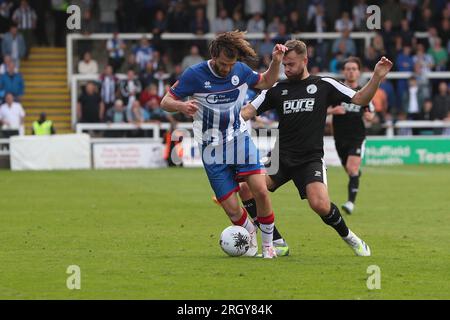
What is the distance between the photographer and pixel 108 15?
34.7 meters

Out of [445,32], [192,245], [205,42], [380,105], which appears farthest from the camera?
[445,32]

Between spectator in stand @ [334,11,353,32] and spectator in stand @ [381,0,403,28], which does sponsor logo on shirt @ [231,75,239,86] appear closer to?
spectator in stand @ [334,11,353,32]

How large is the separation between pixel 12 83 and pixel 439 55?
1364 cm

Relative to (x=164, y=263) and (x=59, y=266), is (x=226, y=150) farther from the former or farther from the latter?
(x=59, y=266)

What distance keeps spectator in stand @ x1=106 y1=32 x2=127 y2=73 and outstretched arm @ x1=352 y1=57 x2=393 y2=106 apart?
71.5 feet

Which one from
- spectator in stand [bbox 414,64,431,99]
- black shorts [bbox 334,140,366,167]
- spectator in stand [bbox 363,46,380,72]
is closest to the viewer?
black shorts [bbox 334,140,366,167]

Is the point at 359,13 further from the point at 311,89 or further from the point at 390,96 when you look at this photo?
the point at 311,89

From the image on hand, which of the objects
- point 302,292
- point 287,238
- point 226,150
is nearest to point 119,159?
point 287,238

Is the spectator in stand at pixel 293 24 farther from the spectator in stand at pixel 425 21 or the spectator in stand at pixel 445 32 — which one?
the spectator in stand at pixel 445 32

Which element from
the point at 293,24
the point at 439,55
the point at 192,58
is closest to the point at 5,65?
the point at 192,58

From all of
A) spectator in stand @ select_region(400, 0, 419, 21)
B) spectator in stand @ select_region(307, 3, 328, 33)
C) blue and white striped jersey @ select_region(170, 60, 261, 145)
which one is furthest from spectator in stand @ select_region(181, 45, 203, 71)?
blue and white striped jersey @ select_region(170, 60, 261, 145)

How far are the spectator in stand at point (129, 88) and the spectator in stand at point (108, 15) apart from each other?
361 cm

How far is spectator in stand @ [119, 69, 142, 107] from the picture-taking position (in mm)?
31203

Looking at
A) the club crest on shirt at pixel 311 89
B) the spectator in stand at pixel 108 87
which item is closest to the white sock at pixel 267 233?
the club crest on shirt at pixel 311 89
